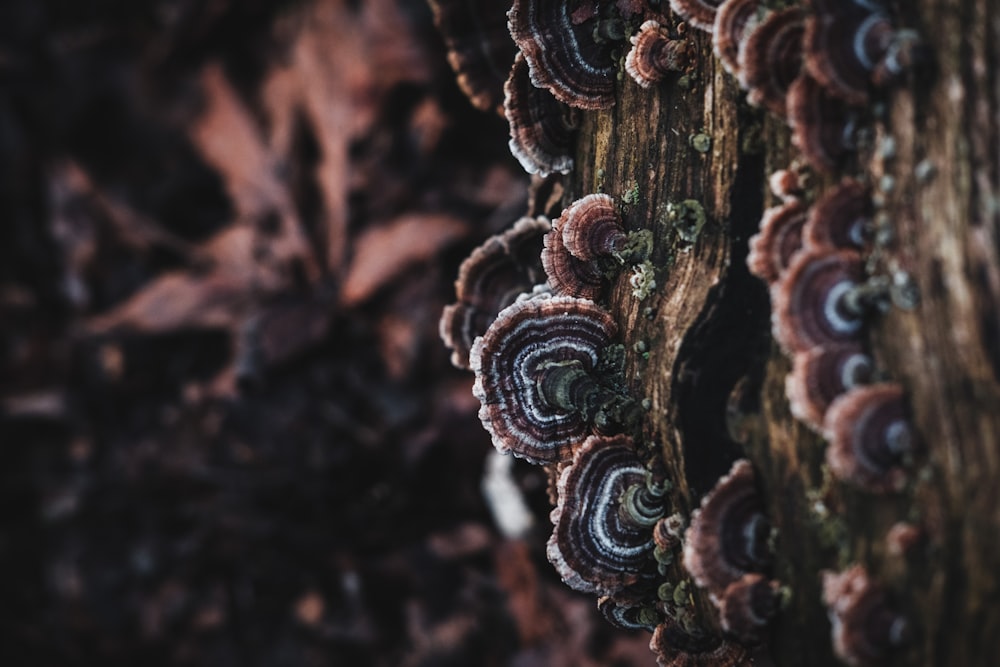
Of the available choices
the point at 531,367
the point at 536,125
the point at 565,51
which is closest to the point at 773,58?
the point at 565,51

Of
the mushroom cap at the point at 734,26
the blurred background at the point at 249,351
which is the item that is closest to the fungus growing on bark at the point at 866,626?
the mushroom cap at the point at 734,26

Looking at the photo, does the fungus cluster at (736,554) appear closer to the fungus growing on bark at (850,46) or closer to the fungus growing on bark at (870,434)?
the fungus growing on bark at (870,434)


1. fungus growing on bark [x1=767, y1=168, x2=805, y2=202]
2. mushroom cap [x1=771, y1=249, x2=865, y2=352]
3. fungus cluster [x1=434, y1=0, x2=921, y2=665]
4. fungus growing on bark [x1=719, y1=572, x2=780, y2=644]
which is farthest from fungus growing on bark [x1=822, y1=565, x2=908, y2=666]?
fungus growing on bark [x1=767, y1=168, x2=805, y2=202]

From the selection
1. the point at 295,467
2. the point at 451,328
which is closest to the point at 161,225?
the point at 295,467

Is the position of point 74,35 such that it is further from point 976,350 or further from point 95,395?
point 976,350

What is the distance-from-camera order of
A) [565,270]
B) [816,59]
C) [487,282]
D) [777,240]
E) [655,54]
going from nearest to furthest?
[816,59] < [777,240] < [655,54] < [565,270] < [487,282]

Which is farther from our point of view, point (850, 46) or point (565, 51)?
point (565, 51)

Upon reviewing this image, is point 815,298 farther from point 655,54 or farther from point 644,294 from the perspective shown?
point 655,54
